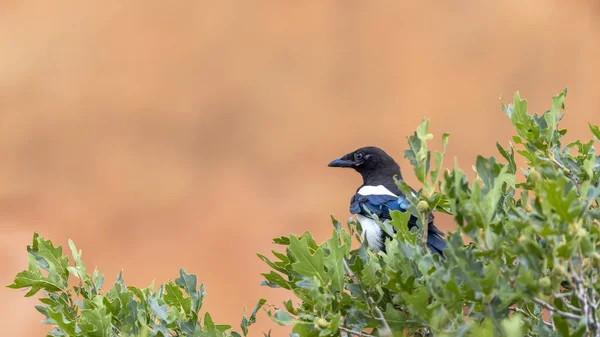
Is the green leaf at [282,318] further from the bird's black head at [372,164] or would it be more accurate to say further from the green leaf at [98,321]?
the bird's black head at [372,164]

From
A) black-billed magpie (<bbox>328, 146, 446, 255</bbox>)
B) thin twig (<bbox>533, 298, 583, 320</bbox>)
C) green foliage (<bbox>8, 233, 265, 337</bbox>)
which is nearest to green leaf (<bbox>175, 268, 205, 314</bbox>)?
green foliage (<bbox>8, 233, 265, 337</bbox>)

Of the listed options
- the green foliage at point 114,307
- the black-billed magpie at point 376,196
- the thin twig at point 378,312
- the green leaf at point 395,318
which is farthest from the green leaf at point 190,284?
the black-billed magpie at point 376,196

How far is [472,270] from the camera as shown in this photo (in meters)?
1.30

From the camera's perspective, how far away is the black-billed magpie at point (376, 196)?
3.20 meters

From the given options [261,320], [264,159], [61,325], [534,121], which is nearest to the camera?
[61,325]

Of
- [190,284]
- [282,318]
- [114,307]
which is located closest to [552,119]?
[282,318]

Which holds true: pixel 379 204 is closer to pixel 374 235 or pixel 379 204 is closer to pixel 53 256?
pixel 374 235

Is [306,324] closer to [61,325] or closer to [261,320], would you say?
[61,325]

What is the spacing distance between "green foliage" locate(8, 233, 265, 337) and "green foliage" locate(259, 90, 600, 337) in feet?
0.82

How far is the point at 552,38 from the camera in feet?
21.0

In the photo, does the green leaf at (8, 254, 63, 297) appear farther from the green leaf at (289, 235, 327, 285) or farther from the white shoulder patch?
the white shoulder patch

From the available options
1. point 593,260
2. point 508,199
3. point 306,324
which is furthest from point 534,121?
point 306,324

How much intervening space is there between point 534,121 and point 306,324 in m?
0.83

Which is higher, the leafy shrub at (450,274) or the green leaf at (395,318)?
the leafy shrub at (450,274)
